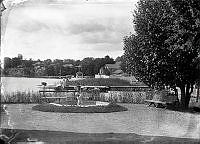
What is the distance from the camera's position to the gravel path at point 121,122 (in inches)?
320

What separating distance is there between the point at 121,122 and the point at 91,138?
4.98 feet

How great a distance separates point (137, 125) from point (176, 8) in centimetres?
326

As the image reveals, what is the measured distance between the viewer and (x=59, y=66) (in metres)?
6.25

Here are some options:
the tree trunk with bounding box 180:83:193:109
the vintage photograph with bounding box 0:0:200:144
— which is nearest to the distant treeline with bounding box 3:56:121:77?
the vintage photograph with bounding box 0:0:200:144

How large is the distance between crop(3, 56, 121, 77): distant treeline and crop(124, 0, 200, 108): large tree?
4.09 ft

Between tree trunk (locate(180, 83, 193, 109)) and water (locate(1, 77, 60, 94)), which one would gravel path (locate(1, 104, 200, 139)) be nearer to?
tree trunk (locate(180, 83, 193, 109))

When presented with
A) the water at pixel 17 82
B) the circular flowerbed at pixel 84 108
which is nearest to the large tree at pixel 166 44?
the circular flowerbed at pixel 84 108

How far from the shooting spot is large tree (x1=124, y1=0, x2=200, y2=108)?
277 inches

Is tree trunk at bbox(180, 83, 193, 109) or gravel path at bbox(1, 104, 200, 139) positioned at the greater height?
tree trunk at bbox(180, 83, 193, 109)

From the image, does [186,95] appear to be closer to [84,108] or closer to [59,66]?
[84,108]

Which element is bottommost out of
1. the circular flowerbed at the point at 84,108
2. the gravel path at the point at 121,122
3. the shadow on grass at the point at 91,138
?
the shadow on grass at the point at 91,138

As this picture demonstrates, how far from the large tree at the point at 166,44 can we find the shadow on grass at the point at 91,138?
166cm

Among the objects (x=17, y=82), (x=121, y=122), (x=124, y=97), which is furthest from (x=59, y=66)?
(x=121, y=122)

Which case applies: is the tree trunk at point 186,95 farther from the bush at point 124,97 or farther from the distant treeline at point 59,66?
the distant treeline at point 59,66
